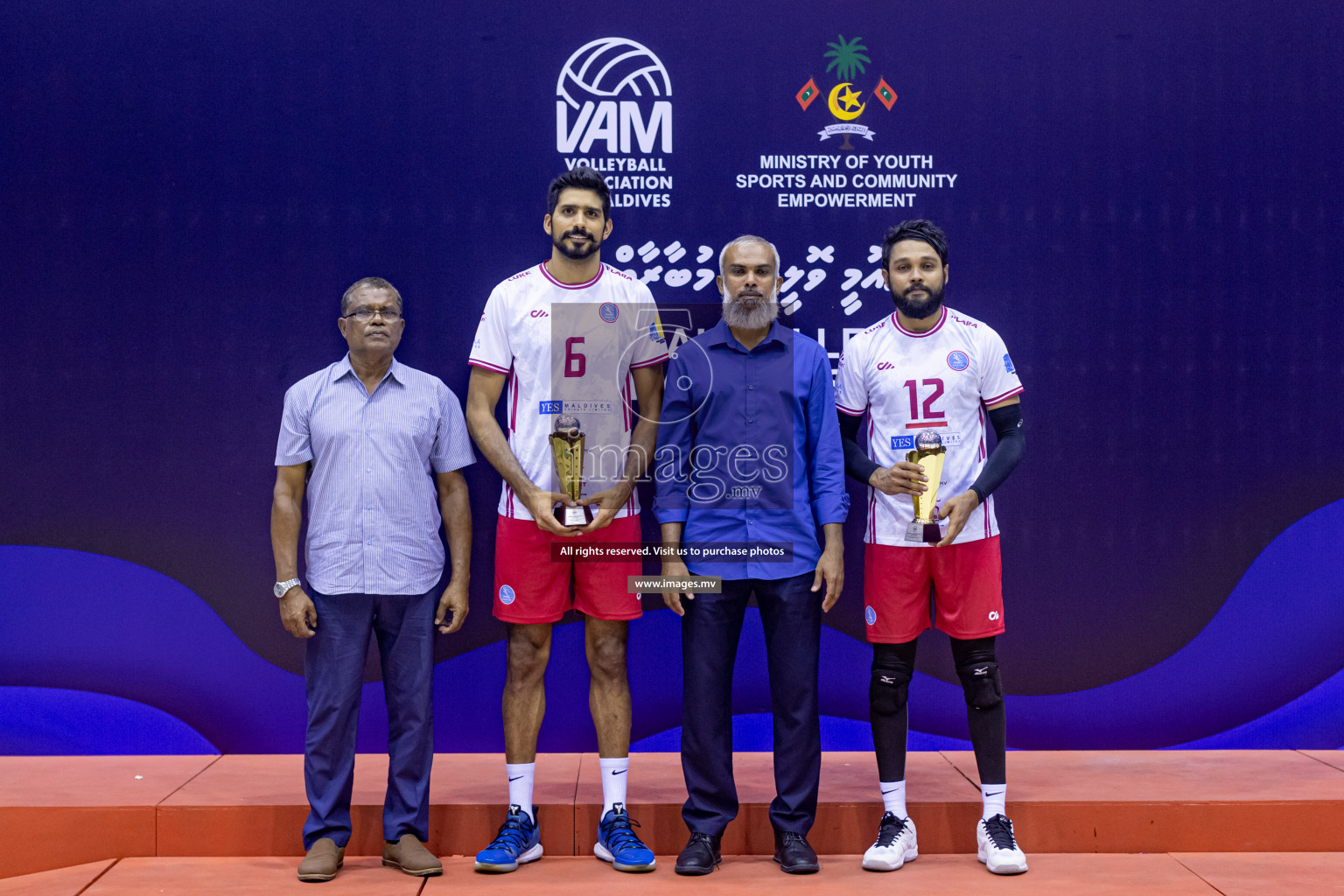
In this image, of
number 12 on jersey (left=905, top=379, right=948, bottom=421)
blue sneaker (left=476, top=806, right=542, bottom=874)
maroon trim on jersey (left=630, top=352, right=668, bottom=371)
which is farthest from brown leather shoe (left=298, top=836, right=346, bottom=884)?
number 12 on jersey (left=905, top=379, right=948, bottom=421)

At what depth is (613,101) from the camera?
13.7ft

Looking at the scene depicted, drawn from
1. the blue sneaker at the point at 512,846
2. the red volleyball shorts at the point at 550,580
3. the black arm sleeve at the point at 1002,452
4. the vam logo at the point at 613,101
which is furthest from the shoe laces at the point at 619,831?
the vam logo at the point at 613,101

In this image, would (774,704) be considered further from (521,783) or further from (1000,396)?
Result: (1000,396)

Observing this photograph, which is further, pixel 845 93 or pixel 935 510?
pixel 845 93

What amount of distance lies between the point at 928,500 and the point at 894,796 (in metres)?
0.94

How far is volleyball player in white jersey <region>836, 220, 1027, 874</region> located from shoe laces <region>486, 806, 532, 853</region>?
1.06 m

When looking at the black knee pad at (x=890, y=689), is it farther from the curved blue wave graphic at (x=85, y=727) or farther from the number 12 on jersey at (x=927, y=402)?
the curved blue wave graphic at (x=85, y=727)

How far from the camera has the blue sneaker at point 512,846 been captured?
329cm

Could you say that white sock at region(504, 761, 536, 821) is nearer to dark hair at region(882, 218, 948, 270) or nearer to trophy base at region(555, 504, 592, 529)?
trophy base at region(555, 504, 592, 529)

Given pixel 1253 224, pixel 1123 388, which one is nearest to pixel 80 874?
pixel 1123 388

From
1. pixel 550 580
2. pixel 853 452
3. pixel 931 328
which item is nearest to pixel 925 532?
pixel 853 452

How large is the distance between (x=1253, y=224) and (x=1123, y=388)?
0.83 m

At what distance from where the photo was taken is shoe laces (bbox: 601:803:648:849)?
334 cm

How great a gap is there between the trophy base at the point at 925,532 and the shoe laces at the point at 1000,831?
2.90ft
